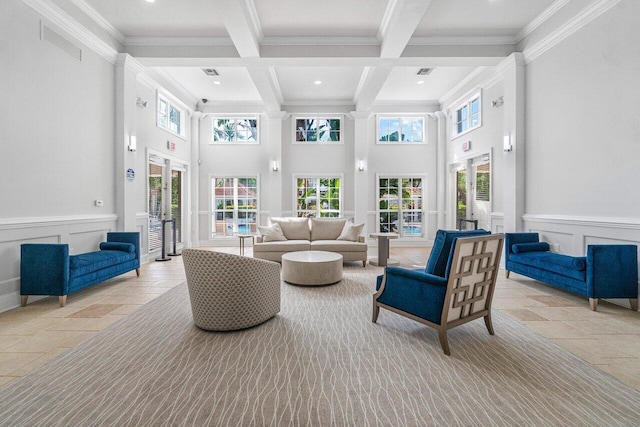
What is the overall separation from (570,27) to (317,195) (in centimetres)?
607

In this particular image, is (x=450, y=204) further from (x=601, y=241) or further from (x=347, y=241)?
(x=601, y=241)

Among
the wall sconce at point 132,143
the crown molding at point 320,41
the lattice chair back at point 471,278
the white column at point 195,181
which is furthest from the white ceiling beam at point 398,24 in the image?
the white column at point 195,181

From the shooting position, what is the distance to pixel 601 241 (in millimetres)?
3857

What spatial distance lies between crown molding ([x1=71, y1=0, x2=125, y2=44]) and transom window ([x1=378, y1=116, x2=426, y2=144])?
246 inches

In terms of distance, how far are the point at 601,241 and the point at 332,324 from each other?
3.59 m

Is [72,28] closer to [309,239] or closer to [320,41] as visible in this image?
[320,41]

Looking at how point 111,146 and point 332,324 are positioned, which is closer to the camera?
point 332,324

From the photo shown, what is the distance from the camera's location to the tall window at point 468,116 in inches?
268

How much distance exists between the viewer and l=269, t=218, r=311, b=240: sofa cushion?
632cm

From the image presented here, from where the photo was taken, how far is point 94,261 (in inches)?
156

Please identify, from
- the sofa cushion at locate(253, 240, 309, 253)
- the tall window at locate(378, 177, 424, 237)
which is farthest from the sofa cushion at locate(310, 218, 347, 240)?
the tall window at locate(378, 177, 424, 237)

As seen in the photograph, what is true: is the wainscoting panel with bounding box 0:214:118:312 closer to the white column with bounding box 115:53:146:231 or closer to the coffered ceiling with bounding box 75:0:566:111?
the white column with bounding box 115:53:146:231

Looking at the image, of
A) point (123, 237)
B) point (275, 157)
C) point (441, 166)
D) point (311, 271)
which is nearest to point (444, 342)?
point (311, 271)

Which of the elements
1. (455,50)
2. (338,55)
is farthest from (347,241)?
(455,50)
